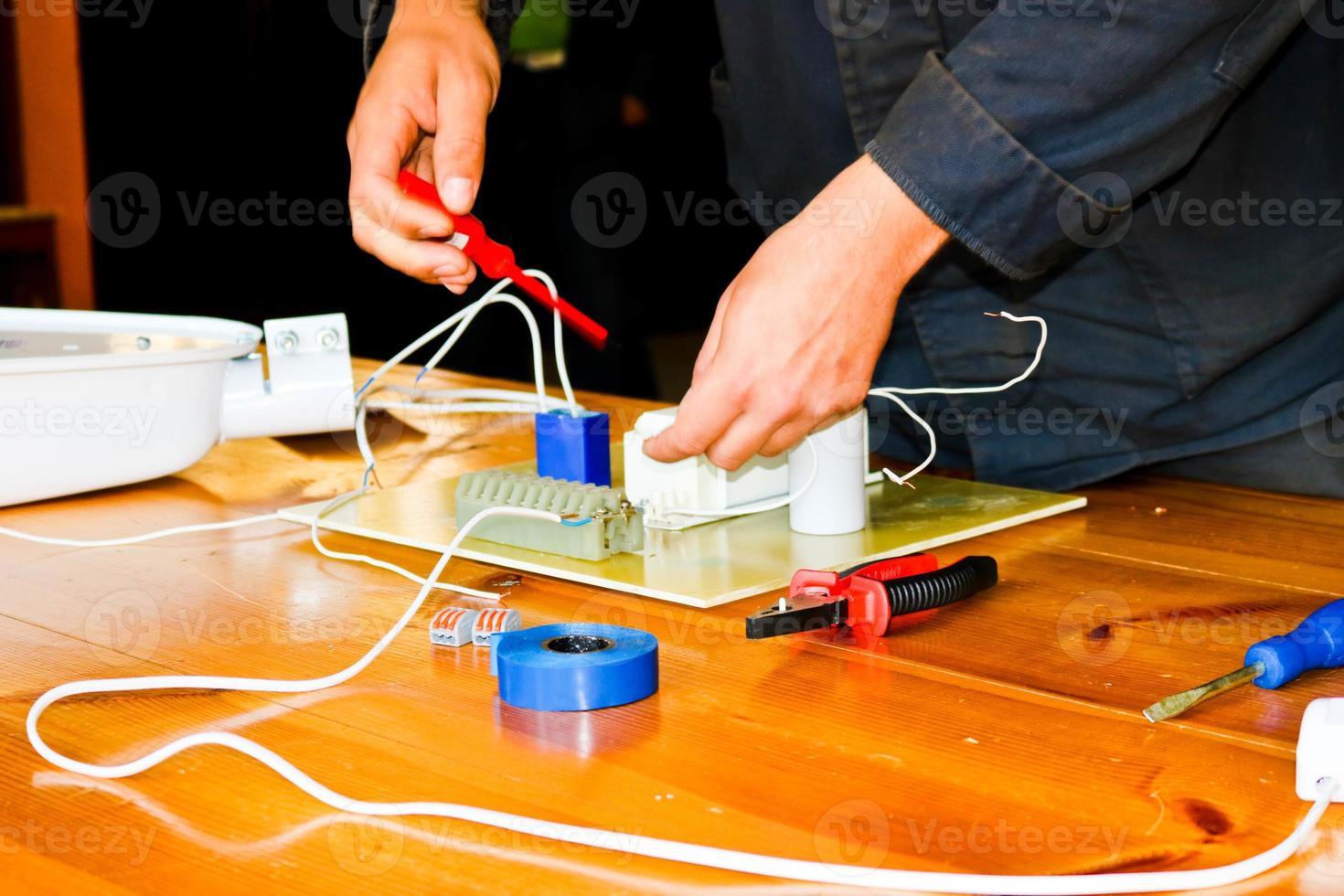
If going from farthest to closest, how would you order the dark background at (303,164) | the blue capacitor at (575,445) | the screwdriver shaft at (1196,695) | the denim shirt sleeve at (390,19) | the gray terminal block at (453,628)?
the dark background at (303,164), the denim shirt sleeve at (390,19), the blue capacitor at (575,445), the gray terminal block at (453,628), the screwdriver shaft at (1196,695)

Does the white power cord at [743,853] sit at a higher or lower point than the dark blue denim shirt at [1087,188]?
lower

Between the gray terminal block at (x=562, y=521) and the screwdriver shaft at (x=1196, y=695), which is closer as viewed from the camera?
the screwdriver shaft at (x=1196, y=695)

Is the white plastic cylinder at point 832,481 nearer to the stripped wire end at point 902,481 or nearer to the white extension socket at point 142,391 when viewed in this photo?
the stripped wire end at point 902,481

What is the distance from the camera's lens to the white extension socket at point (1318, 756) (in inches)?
18.6

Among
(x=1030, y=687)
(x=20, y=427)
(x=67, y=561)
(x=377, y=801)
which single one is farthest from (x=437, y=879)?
(x=20, y=427)

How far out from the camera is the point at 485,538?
32.9 inches

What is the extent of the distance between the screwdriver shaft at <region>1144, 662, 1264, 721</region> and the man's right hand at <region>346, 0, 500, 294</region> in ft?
1.87

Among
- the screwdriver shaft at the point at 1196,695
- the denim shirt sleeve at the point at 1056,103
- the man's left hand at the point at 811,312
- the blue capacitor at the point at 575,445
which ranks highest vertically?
the denim shirt sleeve at the point at 1056,103

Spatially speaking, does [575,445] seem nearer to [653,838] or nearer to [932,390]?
[932,390]

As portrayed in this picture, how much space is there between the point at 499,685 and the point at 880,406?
2.25 feet

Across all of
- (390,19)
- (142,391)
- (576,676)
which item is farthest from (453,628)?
(390,19)

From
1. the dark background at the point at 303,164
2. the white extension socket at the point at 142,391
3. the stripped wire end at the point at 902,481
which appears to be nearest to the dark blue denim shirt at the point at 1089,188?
the stripped wire end at the point at 902,481

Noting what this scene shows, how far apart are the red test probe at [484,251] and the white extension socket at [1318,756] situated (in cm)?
56

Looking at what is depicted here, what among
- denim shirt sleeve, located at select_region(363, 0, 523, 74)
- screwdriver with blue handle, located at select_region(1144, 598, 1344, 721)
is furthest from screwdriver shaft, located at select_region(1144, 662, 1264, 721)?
denim shirt sleeve, located at select_region(363, 0, 523, 74)
